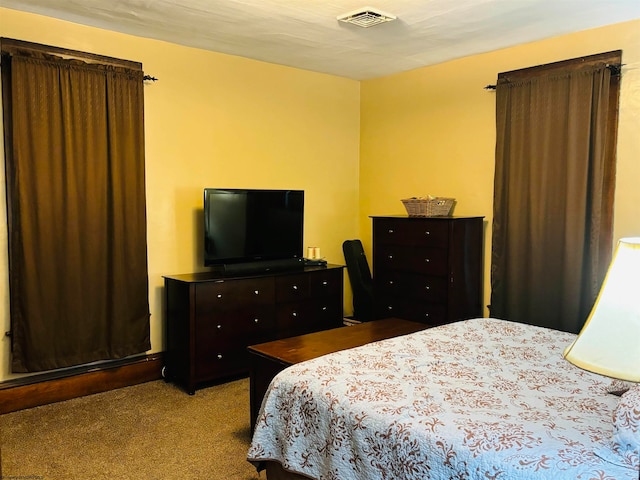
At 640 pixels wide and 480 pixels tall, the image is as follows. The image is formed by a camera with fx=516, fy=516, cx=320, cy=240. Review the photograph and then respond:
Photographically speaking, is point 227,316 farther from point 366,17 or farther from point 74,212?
point 366,17

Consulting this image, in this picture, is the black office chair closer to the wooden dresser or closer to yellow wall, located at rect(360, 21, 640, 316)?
yellow wall, located at rect(360, 21, 640, 316)

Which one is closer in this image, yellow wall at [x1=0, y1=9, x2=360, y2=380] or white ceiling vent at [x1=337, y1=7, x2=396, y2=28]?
white ceiling vent at [x1=337, y1=7, x2=396, y2=28]

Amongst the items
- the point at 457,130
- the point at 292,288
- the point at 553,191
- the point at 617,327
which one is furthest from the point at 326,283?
the point at 617,327

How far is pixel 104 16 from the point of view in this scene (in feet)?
11.4

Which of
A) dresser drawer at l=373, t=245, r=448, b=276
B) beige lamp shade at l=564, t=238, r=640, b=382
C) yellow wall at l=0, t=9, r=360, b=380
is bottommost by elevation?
dresser drawer at l=373, t=245, r=448, b=276

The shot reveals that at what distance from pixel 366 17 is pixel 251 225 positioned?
182 cm

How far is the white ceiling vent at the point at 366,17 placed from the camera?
3287 millimetres

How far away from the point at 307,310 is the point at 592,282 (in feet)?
7.21

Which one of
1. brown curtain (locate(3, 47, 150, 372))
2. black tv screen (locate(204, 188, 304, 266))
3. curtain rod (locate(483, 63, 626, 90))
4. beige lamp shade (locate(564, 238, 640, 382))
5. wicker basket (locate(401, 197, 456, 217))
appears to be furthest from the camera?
wicker basket (locate(401, 197, 456, 217))

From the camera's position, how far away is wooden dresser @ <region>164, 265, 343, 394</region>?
12.3ft

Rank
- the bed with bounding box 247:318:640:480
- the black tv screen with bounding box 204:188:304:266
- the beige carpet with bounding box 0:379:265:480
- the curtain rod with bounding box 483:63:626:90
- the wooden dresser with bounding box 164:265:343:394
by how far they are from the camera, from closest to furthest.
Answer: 1. the bed with bounding box 247:318:640:480
2. the beige carpet with bounding box 0:379:265:480
3. the curtain rod with bounding box 483:63:626:90
4. the wooden dresser with bounding box 164:265:343:394
5. the black tv screen with bounding box 204:188:304:266

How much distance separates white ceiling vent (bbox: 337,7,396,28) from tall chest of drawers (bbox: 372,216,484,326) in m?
1.57

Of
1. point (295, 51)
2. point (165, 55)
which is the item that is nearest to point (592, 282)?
point (295, 51)

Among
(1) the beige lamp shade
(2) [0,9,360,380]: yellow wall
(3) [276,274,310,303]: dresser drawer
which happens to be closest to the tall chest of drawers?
(3) [276,274,310,303]: dresser drawer
